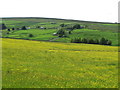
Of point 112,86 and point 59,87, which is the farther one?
point 112,86

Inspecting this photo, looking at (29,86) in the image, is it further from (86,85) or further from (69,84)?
(86,85)

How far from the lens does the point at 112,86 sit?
690 inches

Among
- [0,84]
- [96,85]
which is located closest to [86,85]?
[96,85]

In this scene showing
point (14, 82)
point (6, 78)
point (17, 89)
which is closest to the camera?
point (17, 89)

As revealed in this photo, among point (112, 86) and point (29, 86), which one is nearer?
point (29, 86)

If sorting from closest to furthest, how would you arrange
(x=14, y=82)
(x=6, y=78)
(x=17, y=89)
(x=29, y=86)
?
(x=17, y=89), (x=29, y=86), (x=14, y=82), (x=6, y=78)

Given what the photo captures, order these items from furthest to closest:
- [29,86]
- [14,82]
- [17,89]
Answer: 1. [14,82]
2. [29,86]
3. [17,89]

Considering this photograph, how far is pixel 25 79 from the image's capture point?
60.5ft

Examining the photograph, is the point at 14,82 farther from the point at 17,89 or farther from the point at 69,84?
the point at 69,84

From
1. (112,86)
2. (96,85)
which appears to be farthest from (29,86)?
(112,86)

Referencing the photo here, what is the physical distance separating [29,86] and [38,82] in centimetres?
175

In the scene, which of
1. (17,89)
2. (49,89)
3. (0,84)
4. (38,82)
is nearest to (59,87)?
(49,89)

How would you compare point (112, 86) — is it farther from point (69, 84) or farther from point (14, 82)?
point (14, 82)

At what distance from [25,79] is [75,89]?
5.68 meters
